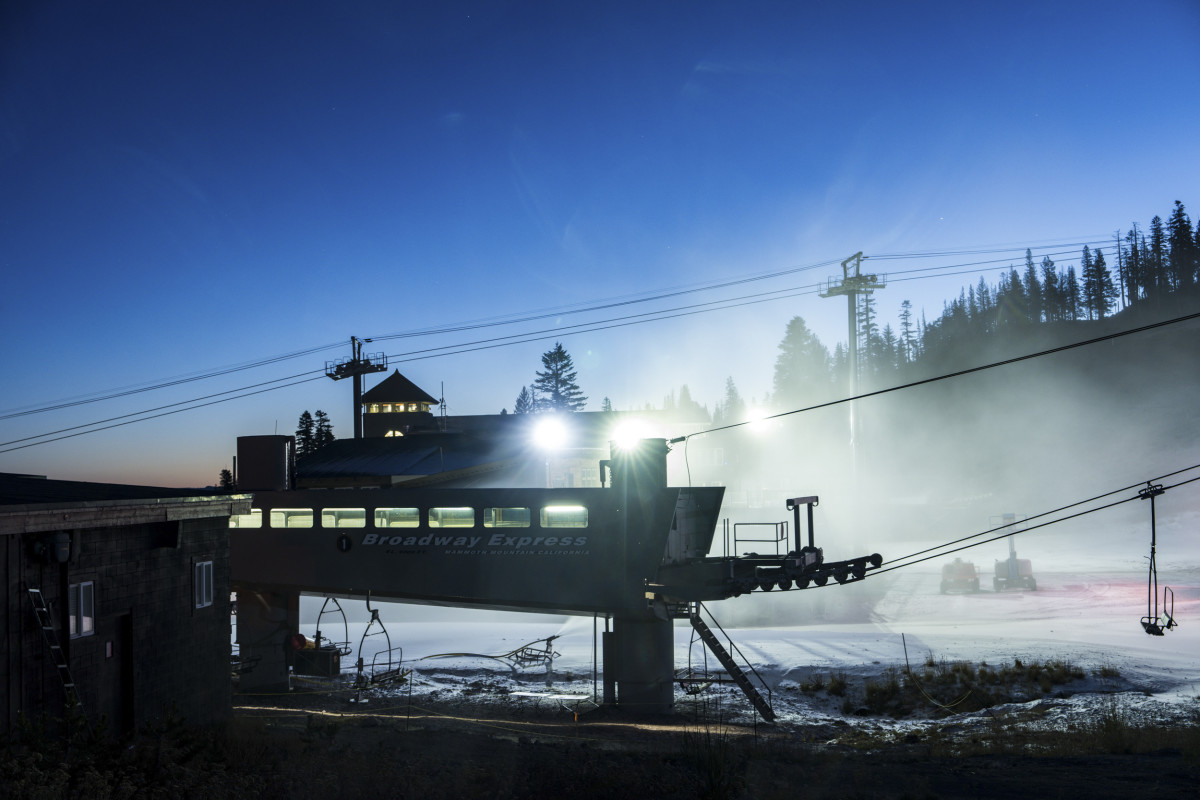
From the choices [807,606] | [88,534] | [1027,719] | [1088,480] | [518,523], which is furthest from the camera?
[1088,480]

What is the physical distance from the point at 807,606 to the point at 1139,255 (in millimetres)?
118844

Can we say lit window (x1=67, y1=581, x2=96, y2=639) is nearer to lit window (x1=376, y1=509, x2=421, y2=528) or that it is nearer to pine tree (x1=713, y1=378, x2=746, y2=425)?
lit window (x1=376, y1=509, x2=421, y2=528)

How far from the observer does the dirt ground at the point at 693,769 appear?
9.64 metres

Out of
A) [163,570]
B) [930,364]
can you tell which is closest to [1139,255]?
[930,364]

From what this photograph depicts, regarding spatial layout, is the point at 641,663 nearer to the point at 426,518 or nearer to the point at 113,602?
the point at 426,518

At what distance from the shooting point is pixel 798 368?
386ft

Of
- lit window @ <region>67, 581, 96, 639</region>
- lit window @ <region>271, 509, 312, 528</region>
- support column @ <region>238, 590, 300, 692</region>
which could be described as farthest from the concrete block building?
support column @ <region>238, 590, 300, 692</region>

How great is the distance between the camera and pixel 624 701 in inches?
826

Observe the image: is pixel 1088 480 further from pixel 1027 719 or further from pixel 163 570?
pixel 163 570

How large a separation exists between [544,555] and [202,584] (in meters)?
9.26

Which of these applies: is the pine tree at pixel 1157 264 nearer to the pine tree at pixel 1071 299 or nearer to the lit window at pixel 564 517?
the pine tree at pixel 1071 299

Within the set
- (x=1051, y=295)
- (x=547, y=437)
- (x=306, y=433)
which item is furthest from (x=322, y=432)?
(x=1051, y=295)

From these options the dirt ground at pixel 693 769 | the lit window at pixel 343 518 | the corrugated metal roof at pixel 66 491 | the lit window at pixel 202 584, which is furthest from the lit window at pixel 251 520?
the dirt ground at pixel 693 769

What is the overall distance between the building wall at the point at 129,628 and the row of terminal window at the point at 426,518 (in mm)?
6786
